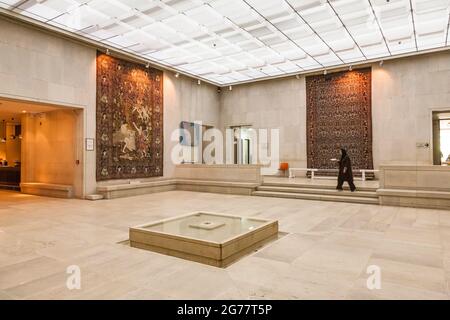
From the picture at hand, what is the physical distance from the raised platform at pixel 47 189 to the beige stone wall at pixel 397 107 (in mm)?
8334

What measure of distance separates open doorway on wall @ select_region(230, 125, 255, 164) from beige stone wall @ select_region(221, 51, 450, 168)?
1.93 m

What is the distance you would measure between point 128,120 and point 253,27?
16.6ft

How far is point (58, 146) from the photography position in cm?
956

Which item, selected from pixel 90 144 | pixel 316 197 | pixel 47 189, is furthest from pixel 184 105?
pixel 316 197

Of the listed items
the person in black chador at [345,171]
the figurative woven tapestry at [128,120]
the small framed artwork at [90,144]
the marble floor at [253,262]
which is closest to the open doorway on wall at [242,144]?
the figurative woven tapestry at [128,120]

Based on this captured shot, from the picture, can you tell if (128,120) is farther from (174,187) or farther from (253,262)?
(253,262)

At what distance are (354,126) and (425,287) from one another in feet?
32.1

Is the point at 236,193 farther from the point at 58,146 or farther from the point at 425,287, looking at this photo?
the point at 425,287

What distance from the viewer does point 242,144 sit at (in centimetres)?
1477

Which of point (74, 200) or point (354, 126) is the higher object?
point (354, 126)

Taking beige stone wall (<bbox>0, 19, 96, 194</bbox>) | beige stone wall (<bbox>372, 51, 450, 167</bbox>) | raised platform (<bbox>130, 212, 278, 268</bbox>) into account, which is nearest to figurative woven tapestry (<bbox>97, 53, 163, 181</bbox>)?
beige stone wall (<bbox>0, 19, 96, 194</bbox>)

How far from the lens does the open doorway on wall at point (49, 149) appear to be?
903cm

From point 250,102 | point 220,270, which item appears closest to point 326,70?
point 250,102

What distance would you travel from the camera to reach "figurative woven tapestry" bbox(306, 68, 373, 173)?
11.5 meters
